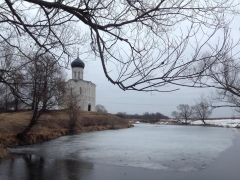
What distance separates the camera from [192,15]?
162 inches

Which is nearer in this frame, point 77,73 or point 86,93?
point 77,73

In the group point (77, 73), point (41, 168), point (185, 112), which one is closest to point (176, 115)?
point (185, 112)

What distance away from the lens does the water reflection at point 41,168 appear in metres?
10.8

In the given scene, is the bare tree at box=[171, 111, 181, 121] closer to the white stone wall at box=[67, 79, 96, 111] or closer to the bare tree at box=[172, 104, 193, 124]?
the bare tree at box=[172, 104, 193, 124]

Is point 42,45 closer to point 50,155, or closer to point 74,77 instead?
point 50,155

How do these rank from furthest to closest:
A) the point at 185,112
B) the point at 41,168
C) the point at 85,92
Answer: the point at 185,112, the point at 85,92, the point at 41,168

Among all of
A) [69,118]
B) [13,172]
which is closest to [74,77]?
[69,118]

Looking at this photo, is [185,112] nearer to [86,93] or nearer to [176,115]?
[176,115]

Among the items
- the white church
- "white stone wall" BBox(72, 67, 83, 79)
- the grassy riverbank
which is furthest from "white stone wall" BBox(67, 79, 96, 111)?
the grassy riverbank

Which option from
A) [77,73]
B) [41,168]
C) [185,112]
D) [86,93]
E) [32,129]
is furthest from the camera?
[185,112]

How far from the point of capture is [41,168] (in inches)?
492

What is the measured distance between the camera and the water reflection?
35.4 feet

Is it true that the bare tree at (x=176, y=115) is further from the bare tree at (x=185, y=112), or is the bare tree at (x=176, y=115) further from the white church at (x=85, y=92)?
the white church at (x=85, y=92)

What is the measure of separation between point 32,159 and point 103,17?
12031 mm
